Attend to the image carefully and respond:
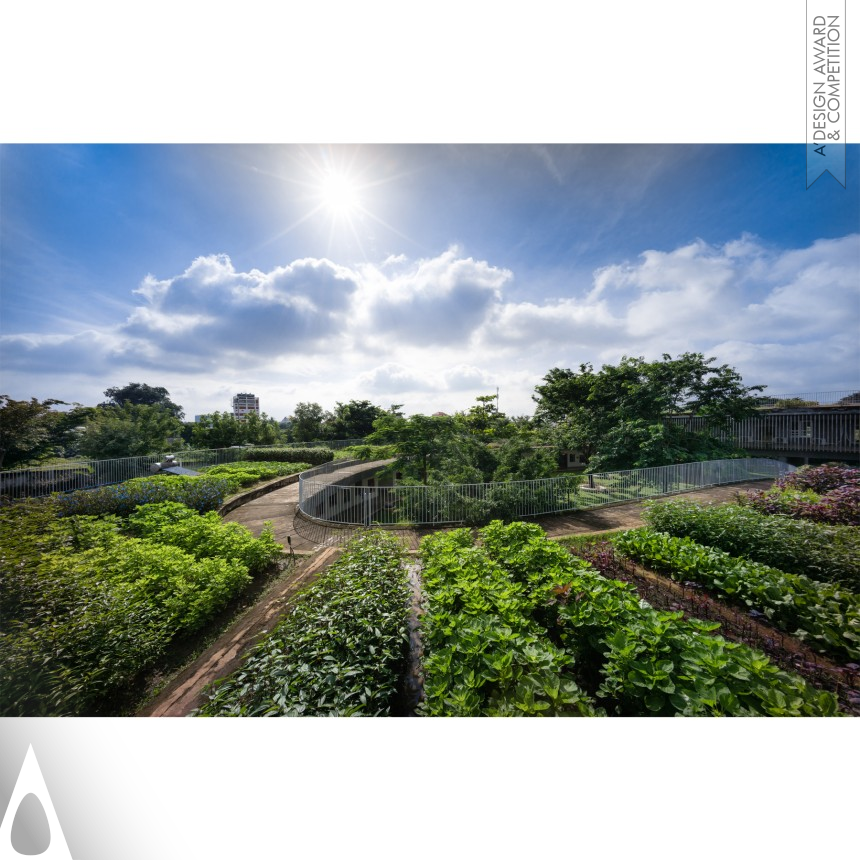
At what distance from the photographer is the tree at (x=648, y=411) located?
8641 millimetres

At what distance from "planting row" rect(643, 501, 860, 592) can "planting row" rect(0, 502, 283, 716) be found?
552 cm

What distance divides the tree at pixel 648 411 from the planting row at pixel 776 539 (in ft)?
16.3

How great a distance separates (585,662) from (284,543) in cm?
450

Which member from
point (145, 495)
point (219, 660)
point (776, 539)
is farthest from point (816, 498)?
point (145, 495)

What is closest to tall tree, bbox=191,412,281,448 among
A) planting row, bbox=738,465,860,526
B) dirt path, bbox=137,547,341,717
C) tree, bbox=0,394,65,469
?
tree, bbox=0,394,65,469

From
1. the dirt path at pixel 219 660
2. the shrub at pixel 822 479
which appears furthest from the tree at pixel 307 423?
the shrub at pixel 822 479

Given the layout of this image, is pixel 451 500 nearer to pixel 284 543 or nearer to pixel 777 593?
pixel 284 543

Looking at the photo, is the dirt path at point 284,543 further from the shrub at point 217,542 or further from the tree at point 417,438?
the tree at point 417,438

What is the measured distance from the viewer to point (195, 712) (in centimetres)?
161

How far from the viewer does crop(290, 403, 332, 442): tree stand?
60.8 ft

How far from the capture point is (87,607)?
2.01m

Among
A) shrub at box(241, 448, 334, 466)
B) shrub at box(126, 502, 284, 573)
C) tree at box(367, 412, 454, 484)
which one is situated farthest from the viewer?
shrub at box(241, 448, 334, 466)
